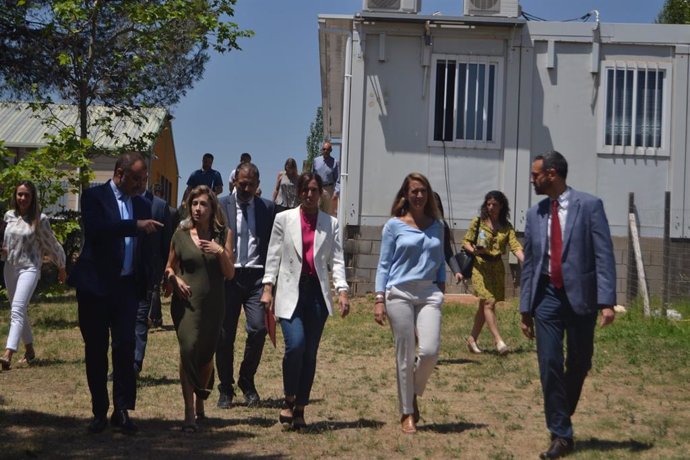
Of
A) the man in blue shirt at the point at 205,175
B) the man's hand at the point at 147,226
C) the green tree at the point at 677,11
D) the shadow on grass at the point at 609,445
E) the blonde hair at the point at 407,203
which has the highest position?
the green tree at the point at 677,11

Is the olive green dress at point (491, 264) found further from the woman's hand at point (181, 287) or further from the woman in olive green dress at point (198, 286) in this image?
the woman's hand at point (181, 287)

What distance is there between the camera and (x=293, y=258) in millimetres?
8797

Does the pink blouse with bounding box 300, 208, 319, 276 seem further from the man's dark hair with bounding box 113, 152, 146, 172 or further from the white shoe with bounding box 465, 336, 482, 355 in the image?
the white shoe with bounding box 465, 336, 482, 355

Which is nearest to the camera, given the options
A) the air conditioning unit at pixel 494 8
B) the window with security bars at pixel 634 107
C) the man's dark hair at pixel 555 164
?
the man's dark hair at pixel 555 164

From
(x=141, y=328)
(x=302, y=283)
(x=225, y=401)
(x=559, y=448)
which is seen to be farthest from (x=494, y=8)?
(x=559, y=448)

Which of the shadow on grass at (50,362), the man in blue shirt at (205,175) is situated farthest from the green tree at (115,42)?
the shadow on grass at (50,362)

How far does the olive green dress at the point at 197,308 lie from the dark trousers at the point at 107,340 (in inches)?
14.9

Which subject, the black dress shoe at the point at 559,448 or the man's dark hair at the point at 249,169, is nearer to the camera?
the black dress shoe at the point at 559,448

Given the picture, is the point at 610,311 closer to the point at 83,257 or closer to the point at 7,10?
the point at 83,257

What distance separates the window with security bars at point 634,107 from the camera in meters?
19.6

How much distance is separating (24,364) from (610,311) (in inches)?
276

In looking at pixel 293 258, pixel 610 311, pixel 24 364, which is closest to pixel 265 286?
pixel 293 258

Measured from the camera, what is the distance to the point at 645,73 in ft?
64.3

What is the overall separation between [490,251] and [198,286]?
205 inches
